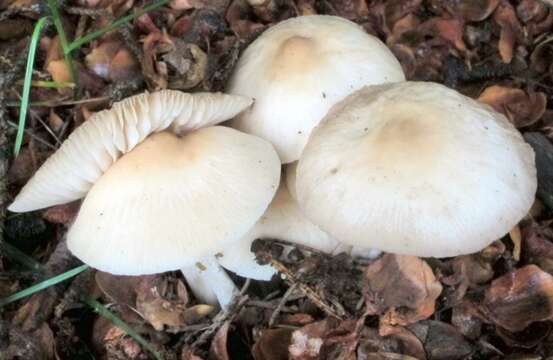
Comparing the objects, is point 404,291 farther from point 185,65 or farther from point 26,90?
point 26,90

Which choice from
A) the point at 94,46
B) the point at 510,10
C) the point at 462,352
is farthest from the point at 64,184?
the point at 510,10

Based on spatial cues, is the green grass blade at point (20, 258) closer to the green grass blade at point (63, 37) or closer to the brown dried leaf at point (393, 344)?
the green grass blade at point (63, 37)

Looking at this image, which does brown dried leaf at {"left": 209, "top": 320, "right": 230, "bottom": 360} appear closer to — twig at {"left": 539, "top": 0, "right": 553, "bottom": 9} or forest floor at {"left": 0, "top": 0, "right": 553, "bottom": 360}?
forest floor at {"left": 0, "top": 0, "right": 553, "bottom": 360}

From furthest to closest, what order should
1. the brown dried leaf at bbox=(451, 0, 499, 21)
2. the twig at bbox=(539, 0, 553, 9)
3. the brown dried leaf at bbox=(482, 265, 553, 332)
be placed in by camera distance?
the brown dried leaf at bbox=(451, 0, 499, 21) < the twig at bbox=(539, 0, 553, 9) < the brown dried leaf at bbox=(482, 265, 553, 332)

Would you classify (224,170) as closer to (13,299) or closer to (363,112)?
(363,112)

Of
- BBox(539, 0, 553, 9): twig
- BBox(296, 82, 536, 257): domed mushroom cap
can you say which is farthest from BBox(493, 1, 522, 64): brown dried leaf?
BBox(296, 82, 536, 257): domed mushroom cap

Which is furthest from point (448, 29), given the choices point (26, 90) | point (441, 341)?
point (26, 90)
